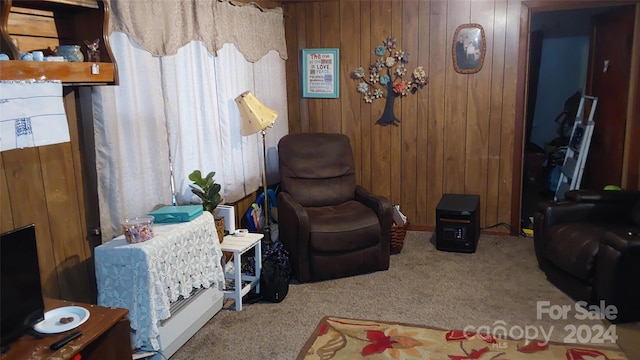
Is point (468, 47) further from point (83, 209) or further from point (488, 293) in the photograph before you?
point (83, 209)

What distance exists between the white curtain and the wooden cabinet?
0.22 m

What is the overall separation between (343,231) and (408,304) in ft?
2.24

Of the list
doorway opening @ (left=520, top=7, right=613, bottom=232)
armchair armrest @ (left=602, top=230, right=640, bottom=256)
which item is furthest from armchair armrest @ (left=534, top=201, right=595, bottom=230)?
doorway opening @ (left=520, top=7, right=613, bottom=232)

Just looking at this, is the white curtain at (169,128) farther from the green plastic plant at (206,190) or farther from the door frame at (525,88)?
the door frame at (525,88)

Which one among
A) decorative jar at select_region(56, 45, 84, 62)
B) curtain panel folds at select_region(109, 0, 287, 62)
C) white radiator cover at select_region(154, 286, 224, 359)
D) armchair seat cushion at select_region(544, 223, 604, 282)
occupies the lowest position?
white radiator cover at select_region(154, 286, 224, 359)

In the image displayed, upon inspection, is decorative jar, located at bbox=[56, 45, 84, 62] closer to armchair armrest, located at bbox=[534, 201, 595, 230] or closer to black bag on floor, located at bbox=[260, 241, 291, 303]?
black bag on floor, located at bbox=[260, 241, 291, 303]

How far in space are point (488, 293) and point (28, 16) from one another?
2.99 metres

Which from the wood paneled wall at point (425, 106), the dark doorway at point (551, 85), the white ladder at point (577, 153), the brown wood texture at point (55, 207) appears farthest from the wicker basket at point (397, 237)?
the dark doorway at point (551, 85)

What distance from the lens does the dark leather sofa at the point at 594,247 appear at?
9.21ft

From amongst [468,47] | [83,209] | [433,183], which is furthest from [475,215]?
[83,209]

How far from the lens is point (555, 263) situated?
3.32m

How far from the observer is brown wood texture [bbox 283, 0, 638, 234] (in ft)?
14.1

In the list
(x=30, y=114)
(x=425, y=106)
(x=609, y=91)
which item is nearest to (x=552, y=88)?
(x=609, y=91)

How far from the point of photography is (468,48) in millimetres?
4344
